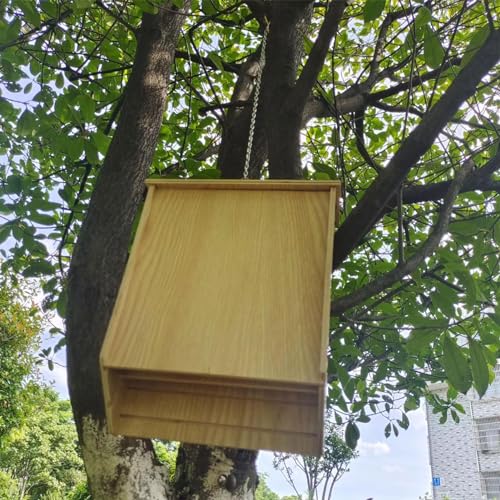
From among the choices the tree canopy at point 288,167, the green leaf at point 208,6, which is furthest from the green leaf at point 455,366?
the green leaf at point 208,6

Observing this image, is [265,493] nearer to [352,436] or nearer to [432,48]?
[352,436]

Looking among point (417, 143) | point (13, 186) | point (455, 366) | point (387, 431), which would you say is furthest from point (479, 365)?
point (387, 431)

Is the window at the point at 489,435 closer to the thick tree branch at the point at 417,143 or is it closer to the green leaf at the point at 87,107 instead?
the thick tree branch at the point at 417,143

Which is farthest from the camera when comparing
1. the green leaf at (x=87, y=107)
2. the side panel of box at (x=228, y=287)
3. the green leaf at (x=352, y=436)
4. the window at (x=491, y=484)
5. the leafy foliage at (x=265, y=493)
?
the leafy foliage at (x=265, y=493)

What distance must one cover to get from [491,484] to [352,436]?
30.0ft

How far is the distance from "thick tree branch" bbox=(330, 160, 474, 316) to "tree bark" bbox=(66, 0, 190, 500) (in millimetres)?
506

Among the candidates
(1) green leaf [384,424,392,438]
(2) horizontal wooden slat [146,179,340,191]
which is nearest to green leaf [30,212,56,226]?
(2) horizontal wooden slat [146,179,340,191]

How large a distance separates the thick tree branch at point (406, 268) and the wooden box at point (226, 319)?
27cm

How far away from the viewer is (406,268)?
97 cm

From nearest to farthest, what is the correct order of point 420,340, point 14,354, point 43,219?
1. point 420,340
2. point 43,219
3. point 14,354

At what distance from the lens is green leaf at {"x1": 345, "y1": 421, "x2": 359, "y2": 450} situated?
179 centimetres

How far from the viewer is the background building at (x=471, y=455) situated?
29.8ft

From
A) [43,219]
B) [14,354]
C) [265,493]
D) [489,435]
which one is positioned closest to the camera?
[43,219]

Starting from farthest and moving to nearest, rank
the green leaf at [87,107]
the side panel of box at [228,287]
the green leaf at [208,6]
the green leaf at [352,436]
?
the green leaf at [352,436], the green leaf at [87,107], the green leaf at [208,6], the side panel of box at [228,287]
